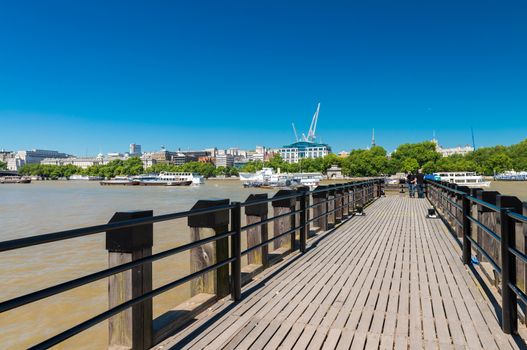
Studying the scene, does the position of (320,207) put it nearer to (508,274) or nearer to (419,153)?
(508,274)

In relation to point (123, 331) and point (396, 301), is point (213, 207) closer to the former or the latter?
point (123, 331)

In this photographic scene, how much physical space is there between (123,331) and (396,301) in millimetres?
3050

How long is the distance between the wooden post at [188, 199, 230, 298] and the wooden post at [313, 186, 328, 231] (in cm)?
493

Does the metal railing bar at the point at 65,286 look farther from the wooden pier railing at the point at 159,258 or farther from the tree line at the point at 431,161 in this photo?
the tree line at the point at 431,161

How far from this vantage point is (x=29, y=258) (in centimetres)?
1156

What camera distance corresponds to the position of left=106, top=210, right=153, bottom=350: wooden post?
9.41ft

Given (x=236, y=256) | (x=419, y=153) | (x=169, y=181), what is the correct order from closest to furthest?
1. (x=236, y=256)
2. (x=169, y=181)
3. (x=419, y=153)


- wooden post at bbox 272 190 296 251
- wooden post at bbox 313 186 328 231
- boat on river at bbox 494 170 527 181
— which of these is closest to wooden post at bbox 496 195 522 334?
wooden post at bbox 272 190 296 251

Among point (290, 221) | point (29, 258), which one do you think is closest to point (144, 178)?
point (29, 258)

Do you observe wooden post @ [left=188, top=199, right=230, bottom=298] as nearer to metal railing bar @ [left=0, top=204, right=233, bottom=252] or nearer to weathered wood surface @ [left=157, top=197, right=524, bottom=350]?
weathered wood surface @ [left=157, top=197, right=524, bottom=350]

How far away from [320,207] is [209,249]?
6053 millimetres

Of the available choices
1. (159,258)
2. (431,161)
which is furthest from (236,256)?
(431,161)

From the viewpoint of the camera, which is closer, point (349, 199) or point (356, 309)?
point (356, 309)

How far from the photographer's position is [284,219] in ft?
22.5
